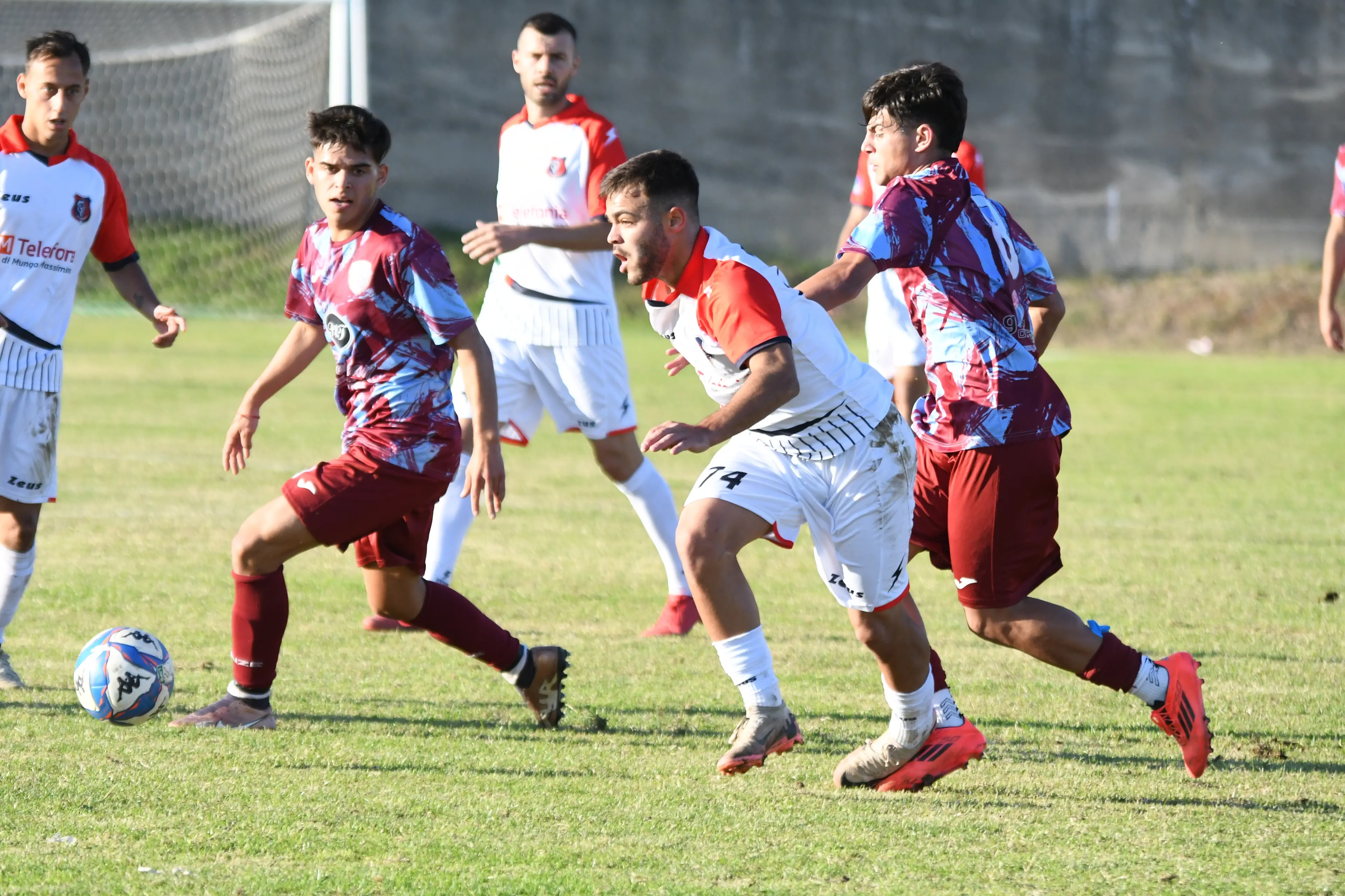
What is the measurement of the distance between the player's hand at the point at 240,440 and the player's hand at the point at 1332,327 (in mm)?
4159

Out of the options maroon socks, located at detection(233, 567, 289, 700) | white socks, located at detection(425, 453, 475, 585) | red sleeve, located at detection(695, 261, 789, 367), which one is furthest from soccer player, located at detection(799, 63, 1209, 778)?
white socks, located at detection(425, 453, 475, 585)

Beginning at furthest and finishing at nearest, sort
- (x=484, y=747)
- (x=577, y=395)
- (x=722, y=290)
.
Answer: (x=577, y=395) → (x=484, y=747) → (x=722, y=290)

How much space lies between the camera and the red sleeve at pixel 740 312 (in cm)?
361

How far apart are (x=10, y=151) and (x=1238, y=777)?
164 inches

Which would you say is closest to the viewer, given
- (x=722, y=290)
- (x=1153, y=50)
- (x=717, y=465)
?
(x=722, y=290)

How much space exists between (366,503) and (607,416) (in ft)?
6.61

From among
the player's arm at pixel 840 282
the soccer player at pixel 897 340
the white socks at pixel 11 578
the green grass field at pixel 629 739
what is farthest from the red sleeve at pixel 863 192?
the white socks at pixel 11 578

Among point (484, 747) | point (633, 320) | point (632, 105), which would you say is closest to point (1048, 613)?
point (484, 747)

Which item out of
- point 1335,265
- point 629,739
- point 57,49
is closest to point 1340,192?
point 1335,265

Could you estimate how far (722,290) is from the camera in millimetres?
3693

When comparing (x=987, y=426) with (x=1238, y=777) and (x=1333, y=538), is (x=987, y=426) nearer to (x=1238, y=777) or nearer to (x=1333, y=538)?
(x=1238, y=777)

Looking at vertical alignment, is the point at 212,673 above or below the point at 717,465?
below

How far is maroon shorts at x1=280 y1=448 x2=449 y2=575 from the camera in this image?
170 inches

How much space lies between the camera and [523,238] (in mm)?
4949
